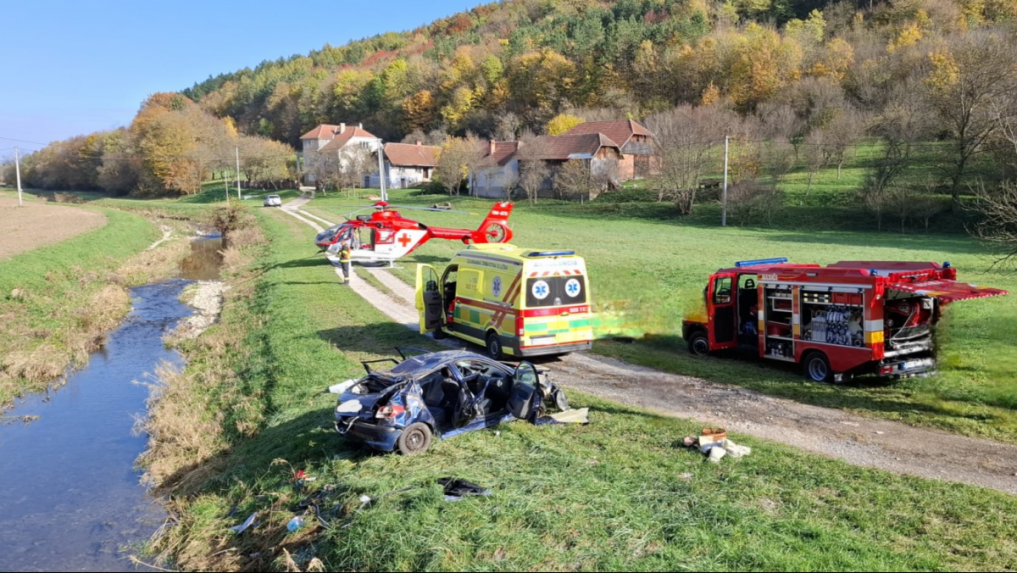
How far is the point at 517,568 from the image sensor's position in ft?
22.7

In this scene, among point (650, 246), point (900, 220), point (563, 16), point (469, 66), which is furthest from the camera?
point (563, 16)

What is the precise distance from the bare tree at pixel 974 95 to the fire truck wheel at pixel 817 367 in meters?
39.9

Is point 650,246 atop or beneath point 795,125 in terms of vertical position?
beneath

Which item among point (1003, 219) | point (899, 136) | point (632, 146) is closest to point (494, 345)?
point (1003, 219)

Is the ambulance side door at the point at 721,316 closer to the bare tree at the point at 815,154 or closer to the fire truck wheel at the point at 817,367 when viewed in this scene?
the fire truck wheel at the point at 817,367

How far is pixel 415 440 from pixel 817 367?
8863 mm

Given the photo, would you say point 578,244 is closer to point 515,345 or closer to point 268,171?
point 515,345

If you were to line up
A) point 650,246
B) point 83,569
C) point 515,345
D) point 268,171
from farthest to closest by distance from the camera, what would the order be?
point 268,171, point 650,246, point 515,345, point 83,569

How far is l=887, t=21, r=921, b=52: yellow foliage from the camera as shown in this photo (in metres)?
79.4

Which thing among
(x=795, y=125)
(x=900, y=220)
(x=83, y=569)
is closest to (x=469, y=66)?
(x=795, y=125)

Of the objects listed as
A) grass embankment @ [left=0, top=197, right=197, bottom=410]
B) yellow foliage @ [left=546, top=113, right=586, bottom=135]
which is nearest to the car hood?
grass embankment @ [left=0, top=197, right=197, bottom=410]

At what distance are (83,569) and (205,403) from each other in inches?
282

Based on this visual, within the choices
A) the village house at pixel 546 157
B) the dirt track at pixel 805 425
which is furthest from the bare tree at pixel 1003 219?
the village house at pixel 546 157

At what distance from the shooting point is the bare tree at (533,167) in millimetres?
70250
